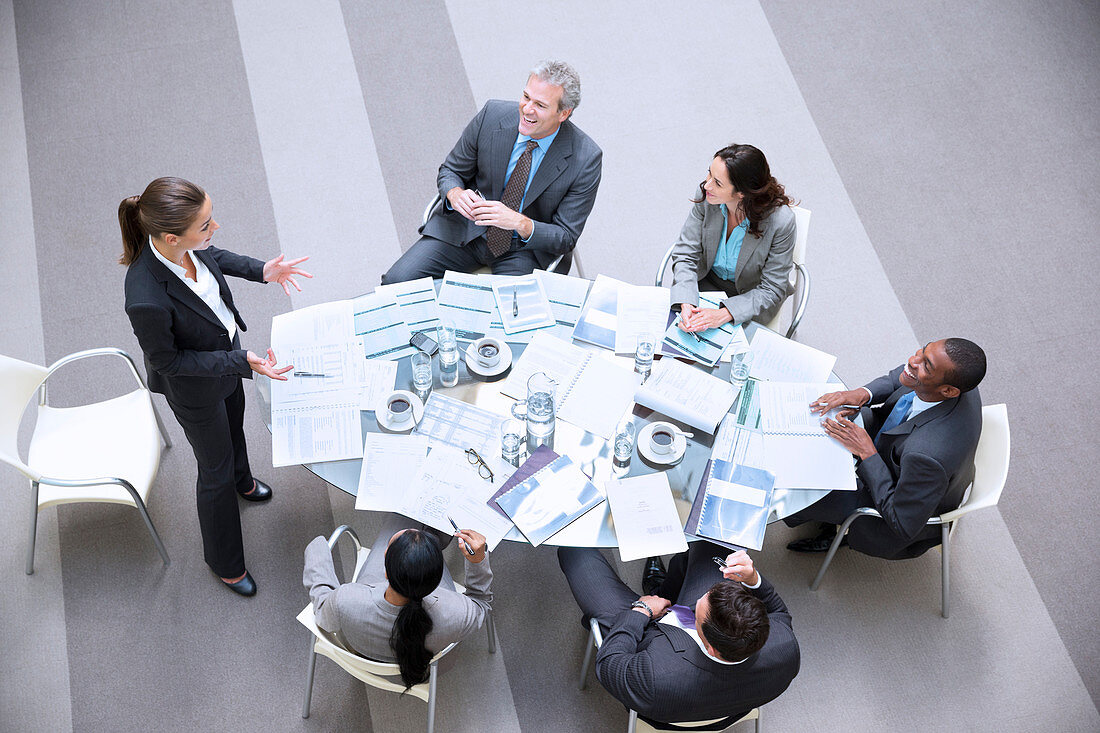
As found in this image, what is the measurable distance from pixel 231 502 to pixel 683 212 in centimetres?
299

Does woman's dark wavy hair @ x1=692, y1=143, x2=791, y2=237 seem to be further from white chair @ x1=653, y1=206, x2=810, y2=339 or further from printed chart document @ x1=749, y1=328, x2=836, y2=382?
printed chart document @ x1=749, y1=328, x2=836, y2=382

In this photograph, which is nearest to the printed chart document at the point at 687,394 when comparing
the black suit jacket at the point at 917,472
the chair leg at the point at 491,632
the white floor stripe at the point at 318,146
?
the black suit jacket at the point at 917,472

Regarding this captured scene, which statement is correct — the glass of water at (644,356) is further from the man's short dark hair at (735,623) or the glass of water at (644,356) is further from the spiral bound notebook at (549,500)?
the man's short dark hair at (735,623)

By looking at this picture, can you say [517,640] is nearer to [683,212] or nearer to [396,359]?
[396,359]

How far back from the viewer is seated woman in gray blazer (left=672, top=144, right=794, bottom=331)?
3.72m

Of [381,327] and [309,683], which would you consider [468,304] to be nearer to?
[381,327]

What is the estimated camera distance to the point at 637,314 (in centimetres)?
372

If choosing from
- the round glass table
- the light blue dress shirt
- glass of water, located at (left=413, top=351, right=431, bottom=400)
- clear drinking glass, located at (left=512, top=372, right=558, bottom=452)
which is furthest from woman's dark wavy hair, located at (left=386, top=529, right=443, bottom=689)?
the light blue dress shirt

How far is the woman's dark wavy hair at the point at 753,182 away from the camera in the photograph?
3.70 meters

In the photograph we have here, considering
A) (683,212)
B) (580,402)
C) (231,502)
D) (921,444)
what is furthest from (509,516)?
(683,212)

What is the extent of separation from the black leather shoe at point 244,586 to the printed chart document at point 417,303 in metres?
1.33

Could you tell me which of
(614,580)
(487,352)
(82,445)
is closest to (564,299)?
(487,352)

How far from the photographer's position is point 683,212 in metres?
5.17

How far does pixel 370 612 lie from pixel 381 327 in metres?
1.22
